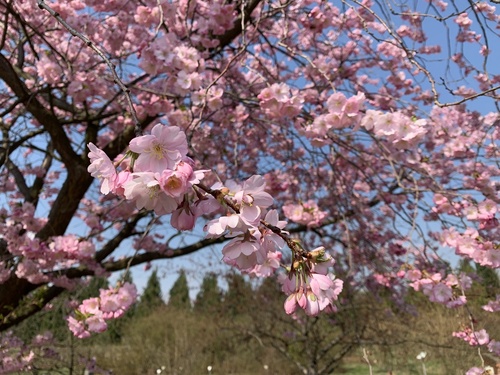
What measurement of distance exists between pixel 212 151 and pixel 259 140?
0.62m

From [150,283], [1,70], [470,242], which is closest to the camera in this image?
[470,242]

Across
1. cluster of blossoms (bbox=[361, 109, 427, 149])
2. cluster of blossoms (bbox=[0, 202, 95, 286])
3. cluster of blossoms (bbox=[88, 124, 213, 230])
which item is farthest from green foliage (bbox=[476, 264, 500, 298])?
cluster of blossoms (bbox=[88, 124, 213, 230])

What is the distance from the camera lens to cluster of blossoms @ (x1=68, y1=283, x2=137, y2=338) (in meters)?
1.82

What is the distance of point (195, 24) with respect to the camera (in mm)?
3064

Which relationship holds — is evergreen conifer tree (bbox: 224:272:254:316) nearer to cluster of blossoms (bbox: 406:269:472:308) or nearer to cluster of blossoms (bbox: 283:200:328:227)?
cluster of blossoms (bbox: 283:200:328:227)

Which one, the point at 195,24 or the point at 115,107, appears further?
the point at 115,107

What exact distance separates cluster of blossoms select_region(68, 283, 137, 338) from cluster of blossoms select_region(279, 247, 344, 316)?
1295mm

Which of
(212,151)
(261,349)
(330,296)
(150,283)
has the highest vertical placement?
(150,283)

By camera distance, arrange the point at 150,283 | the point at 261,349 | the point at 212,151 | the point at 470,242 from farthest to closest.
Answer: the point at 150,283, the point at 261,349, the point at 212,151, the point at 470,242

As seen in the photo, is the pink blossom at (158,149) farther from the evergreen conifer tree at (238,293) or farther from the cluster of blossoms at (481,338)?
the evergreen conifer tree at (238,293)

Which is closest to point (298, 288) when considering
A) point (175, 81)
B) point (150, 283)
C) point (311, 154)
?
point (175, 81)

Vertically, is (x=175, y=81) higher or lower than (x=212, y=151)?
lower

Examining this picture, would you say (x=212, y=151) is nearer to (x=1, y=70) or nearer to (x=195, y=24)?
(x=195, y=24)

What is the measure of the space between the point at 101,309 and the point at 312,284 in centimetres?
141
